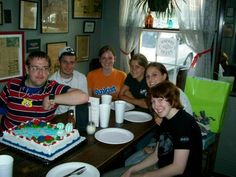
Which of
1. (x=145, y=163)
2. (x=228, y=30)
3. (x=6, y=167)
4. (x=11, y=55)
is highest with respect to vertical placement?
(x=228, y=30)

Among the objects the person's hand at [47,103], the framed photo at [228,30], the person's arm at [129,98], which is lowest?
the person's arm at [129,98]

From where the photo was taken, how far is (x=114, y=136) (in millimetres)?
1716

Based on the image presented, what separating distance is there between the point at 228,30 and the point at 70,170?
2.42 meters

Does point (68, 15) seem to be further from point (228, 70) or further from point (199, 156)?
point (199, 156)

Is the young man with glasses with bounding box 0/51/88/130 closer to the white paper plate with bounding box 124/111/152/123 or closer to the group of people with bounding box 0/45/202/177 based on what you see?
the group of people with bounding box 0/45/202/177

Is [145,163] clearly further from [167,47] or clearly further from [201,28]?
[167,47]

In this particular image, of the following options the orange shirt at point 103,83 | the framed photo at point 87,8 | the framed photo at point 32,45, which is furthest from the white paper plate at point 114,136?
the framed photo at point 87,8

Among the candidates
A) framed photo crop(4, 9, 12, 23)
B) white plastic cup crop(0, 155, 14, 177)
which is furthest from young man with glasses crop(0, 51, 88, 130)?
framed photo crop(4, 9, 12, 23)

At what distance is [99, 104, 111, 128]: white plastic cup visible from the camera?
1784 mm

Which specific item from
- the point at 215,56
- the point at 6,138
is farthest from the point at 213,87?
the point at 6,138

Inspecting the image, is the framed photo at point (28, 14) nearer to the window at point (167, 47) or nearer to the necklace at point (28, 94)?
the necklace at point (28, 94)

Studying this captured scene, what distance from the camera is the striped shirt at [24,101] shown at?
1.90 metres

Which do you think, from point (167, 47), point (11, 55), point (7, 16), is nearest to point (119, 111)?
point (11, 55)

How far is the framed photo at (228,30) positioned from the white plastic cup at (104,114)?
A: 1852mm
